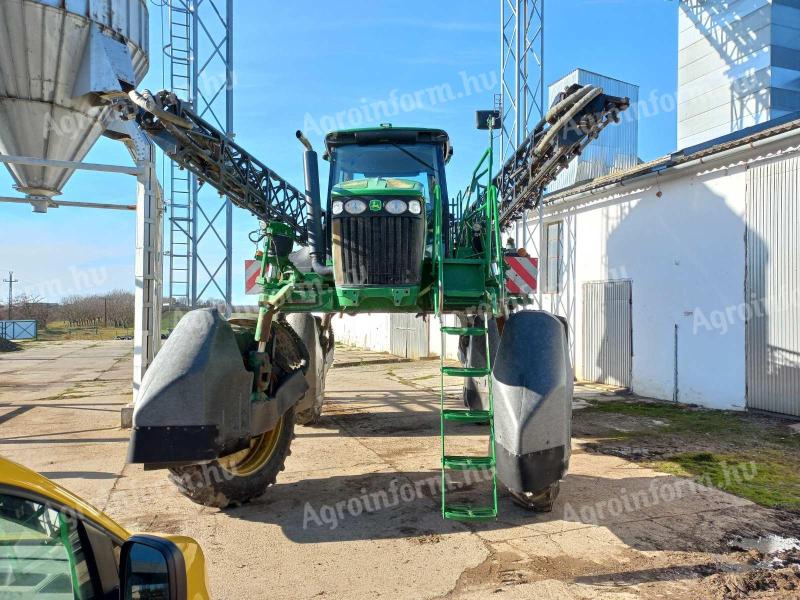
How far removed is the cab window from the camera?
63.6 inches

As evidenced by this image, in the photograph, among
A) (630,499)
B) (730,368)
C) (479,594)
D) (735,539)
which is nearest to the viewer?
(479,594)

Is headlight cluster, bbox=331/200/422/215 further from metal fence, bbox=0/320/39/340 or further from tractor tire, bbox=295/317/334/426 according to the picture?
metal fence, bbox=0/320/39/340

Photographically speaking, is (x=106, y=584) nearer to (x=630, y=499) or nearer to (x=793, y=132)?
(x=630, y=499)

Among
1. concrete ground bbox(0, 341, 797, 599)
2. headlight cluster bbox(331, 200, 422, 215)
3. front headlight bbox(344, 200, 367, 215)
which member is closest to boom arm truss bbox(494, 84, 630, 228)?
headlight cluster bbox(331, 200, 422, 215)

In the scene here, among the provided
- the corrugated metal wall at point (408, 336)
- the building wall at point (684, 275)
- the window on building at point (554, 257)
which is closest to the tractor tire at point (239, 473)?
the building wall at point (684, 275)

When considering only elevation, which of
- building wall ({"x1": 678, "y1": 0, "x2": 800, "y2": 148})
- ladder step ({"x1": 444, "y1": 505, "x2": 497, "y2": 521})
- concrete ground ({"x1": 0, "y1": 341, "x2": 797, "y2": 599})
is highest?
building wall ({"x1": 678, "y1": 0, "x2": 800, "y2": 148})

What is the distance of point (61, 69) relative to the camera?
8234 mm

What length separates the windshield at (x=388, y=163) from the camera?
6309 mm

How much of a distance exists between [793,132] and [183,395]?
8845mm

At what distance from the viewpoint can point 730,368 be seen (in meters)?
9.75

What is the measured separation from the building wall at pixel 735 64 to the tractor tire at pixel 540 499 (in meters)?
23.3

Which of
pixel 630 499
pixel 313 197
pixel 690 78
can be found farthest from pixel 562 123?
pixel 690 78

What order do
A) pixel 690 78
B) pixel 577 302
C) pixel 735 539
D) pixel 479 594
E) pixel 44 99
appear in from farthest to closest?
pixel 690 78, pixel 577 302, pixel 44 99, pixel 735 539, pixel 479 594

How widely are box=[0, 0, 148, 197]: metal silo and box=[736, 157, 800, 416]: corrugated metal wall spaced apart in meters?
9.15
